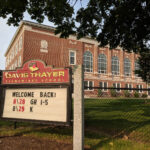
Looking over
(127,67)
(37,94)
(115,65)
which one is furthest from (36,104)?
(127,67)

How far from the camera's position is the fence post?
4.05 m

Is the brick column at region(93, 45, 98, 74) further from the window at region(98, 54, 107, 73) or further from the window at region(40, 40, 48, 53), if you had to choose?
the window at region(40, 40, 48, 53)

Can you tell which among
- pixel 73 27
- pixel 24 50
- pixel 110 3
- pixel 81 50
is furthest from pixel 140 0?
pixel 81 50

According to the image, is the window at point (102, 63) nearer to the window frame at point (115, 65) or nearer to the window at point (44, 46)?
the window frame at point (115, 65)

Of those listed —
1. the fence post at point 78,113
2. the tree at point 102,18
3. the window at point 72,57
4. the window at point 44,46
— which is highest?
the window at point 44,46

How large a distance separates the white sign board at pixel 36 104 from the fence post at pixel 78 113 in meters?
0.54

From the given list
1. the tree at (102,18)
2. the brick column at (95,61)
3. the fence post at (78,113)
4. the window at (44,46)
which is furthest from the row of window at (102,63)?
the fence post at (78,113)

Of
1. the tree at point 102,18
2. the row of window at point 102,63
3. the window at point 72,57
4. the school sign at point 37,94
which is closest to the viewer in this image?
the school sign at point 37,94

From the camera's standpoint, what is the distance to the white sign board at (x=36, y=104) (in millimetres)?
4739

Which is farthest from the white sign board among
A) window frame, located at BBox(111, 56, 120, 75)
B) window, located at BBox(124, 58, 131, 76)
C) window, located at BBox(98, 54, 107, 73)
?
window, located at BBox(124, 58, 131, 76)

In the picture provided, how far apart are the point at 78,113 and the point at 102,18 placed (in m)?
6.10

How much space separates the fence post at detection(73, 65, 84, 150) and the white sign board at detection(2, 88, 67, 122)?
0.54 meters

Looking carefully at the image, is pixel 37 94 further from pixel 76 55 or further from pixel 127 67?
pixel 127 67

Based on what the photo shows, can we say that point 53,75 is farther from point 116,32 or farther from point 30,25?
point 30,25
